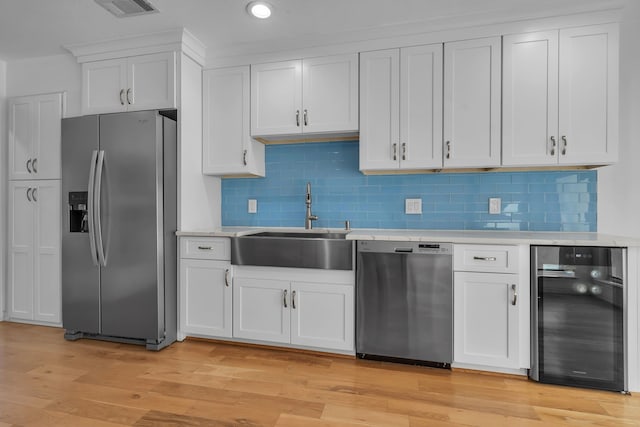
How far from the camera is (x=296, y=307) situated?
2.55 meters

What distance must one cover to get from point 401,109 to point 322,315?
1.62m

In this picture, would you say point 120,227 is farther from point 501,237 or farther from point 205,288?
point 501,237

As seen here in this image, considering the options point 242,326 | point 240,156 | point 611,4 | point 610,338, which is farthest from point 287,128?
point 610,338

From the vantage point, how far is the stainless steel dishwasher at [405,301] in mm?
2285

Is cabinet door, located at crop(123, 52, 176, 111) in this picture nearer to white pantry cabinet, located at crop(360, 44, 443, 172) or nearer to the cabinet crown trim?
the cabinet crown trim

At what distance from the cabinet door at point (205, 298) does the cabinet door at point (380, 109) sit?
4.59 ft

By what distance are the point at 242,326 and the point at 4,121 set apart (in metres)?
3.03

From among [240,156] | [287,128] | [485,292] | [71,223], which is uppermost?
[287,128]


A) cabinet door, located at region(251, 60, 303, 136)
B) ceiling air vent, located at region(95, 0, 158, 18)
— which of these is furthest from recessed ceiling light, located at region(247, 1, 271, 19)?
ceiling air vent, located at region(95, 0, 158, 18)

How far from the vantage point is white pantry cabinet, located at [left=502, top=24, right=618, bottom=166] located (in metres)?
2.29

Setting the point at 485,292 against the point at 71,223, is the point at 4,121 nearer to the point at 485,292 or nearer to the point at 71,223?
the point at 71,223

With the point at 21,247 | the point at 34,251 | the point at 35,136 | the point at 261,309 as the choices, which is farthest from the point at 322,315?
the point at 35,136

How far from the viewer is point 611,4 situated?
225 cm

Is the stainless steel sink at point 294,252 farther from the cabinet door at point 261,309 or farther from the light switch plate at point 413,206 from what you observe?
the light switch plate at point 413,206
